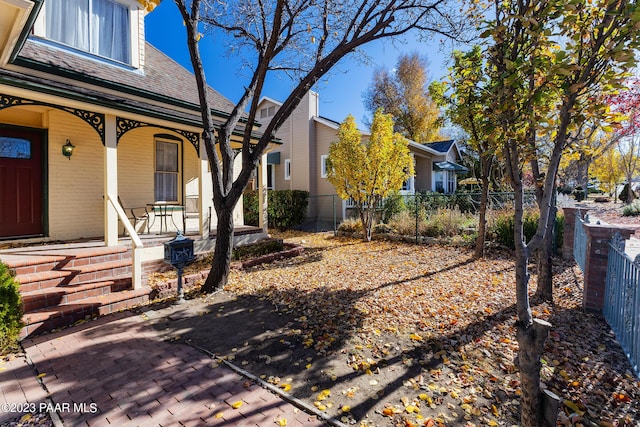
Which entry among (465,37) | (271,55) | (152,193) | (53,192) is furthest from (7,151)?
(465,37)

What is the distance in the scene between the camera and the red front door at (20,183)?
6.28m

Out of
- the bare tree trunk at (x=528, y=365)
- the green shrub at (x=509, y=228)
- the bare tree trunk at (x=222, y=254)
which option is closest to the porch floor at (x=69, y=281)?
the bare tree trunk at (x=222, y=254)

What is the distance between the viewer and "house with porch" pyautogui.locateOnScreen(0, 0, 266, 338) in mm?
5512

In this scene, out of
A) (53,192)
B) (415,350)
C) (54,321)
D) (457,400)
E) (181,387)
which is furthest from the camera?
(53,192)

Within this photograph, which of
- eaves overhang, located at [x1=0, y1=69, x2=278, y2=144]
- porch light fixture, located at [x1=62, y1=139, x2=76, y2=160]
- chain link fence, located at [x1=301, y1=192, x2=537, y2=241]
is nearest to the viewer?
eaves overhang, located at [x1=0, y1=69, x2=278, y2=144]

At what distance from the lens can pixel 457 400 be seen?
8.80ft

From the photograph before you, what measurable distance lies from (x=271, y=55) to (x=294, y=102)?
3.00 ft

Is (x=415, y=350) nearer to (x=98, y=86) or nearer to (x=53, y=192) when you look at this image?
(x=53, y=192)

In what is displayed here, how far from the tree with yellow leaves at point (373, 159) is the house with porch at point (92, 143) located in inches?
135

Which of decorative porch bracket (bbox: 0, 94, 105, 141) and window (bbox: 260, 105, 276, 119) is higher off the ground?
window (bbox: 260, 105, 276, 119)

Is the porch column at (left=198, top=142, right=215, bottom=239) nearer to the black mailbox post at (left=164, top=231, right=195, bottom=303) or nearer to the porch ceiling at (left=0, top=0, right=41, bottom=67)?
the black mailbox post at (left=164, top=231, right=195, bottom=303)

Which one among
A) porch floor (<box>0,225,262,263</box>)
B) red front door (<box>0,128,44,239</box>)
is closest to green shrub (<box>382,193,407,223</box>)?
porch floor (<box>0,225,262,263</box>)

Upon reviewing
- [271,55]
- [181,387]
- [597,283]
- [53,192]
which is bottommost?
[181,387]

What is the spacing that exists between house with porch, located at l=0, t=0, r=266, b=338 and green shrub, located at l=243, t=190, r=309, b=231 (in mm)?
3645
